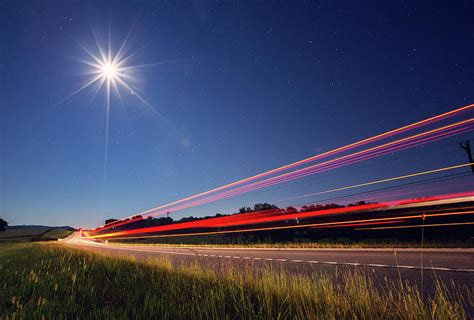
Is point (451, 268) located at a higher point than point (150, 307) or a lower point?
lower

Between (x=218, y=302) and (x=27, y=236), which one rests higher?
(x=27, y=236)

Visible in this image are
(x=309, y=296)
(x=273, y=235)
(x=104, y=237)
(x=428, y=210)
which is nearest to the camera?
(x=309, y=296)

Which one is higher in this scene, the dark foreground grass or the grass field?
the grass field

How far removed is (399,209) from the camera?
2269 cm

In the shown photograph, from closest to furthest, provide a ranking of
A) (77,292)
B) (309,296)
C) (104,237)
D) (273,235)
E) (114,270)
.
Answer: (309,296) < (77,292) < (114,270) < (273,235) < (104,237)

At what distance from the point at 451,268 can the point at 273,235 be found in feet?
107

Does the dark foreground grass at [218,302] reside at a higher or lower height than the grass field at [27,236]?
lower

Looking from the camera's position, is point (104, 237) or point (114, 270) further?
point (104, 237)

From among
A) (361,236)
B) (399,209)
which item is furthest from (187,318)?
(361,236)

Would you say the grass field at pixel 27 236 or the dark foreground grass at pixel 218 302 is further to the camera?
the grass field at pixel 27 236

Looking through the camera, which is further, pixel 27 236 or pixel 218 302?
pixel 27 236

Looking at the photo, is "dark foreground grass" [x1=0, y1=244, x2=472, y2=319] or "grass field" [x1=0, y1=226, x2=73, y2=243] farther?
"grass field" [x1=0, y1=226, x2=73, y2=243]

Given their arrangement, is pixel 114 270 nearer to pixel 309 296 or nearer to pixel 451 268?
pixel 309 296

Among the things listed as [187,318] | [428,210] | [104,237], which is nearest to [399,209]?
[428,210]
